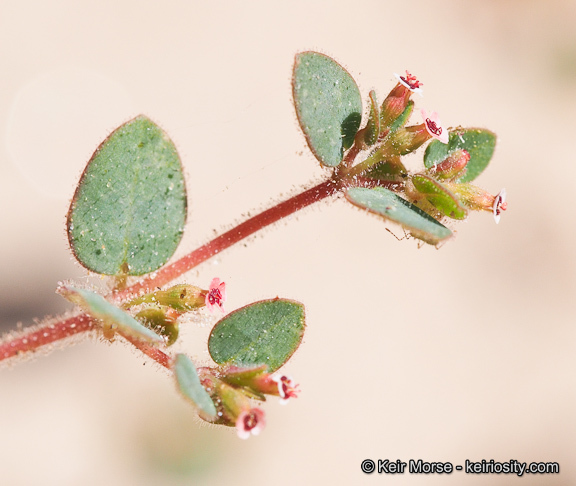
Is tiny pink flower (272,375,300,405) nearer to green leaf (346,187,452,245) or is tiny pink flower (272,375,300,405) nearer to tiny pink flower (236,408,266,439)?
tiny pink flower (236,408,266,439)

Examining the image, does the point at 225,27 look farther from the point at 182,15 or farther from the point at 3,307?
the point at 3,307

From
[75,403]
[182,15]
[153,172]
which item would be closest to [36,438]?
[75,403]

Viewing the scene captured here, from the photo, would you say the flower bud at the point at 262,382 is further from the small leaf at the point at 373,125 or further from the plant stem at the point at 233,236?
the small leaf at the point at 373,125

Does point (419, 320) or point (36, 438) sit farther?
point (419, 320)

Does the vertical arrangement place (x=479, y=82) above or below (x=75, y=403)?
above

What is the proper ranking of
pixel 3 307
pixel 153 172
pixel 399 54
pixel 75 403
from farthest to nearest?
1. pixel 399 54
2. pixel 75 403
3. pixel 3 307
4. pixel 153 172


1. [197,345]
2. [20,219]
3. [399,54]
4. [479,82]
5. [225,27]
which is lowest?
[197,345]
